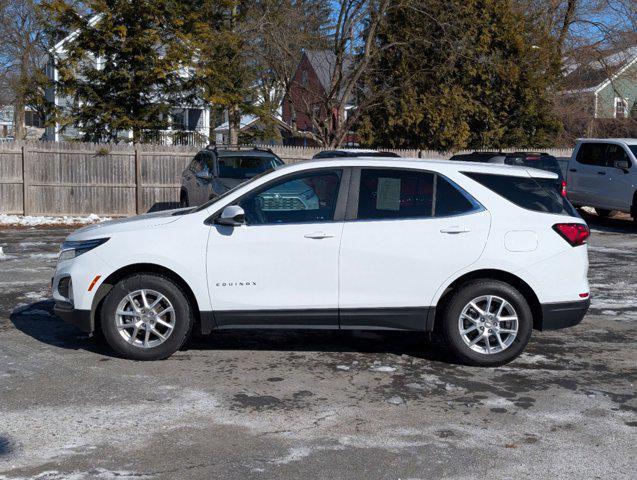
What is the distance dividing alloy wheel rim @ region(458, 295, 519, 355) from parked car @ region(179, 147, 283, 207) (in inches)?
361

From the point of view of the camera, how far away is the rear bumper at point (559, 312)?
721cm

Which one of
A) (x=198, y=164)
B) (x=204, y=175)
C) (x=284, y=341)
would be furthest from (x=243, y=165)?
(x=284, y=341)

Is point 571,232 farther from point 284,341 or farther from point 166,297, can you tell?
point 166,297

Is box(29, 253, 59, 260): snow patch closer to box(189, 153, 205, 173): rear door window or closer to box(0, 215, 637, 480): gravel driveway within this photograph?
box(189, 153, 205, 173): rear door window

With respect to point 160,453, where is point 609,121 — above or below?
above

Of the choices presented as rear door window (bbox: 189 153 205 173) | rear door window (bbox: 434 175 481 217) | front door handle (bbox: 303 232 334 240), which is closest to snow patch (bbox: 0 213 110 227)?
rear door window (bbox: 189 153 205 173)

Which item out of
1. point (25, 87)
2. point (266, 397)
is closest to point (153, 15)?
point (25, 87)

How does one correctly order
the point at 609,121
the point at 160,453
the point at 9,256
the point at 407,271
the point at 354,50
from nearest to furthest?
1. the point at 160,453
2. the point at 407,271
3. the point at 9,256
4. the point at 354,50
5. the point at 609,121

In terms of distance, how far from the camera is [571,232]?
7.27m

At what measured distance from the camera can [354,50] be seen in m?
28.5

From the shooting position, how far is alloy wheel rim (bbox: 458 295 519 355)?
23.6 ft

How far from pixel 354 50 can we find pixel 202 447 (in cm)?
2454

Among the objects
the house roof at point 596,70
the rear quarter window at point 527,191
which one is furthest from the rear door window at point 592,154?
the house roof at point 596,70

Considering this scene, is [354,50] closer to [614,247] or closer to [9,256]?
[614,247]
